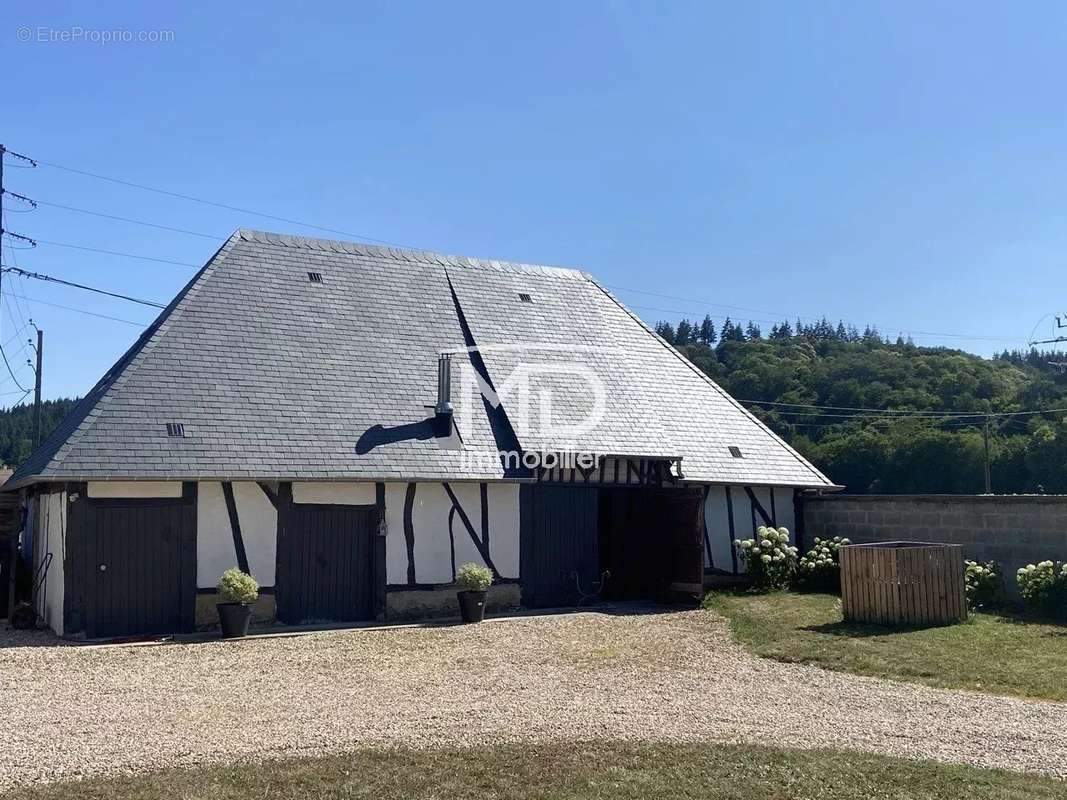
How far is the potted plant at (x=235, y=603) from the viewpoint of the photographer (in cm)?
1182

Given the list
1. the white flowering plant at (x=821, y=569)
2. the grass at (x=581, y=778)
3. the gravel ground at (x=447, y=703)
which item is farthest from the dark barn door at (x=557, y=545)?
the grass at (x=581, y=778)

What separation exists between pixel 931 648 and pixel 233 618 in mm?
7735

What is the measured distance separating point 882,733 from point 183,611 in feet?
28.0

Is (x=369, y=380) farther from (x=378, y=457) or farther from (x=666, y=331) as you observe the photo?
(x=666, y=331)

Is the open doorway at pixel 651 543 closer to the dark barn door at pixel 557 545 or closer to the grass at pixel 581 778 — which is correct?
the dark barn door at pixel 557 545

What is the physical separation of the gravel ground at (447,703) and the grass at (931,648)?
1.33 feet

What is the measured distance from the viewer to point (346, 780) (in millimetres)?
5883

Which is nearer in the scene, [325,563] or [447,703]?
[447,703]

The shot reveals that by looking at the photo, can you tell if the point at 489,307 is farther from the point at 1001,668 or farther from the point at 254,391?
the point at 1001,668

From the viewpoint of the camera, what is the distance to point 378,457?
13.5 meters

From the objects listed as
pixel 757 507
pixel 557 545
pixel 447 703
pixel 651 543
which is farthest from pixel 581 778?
pixel 757 507

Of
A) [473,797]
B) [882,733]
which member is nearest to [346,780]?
[473,797]

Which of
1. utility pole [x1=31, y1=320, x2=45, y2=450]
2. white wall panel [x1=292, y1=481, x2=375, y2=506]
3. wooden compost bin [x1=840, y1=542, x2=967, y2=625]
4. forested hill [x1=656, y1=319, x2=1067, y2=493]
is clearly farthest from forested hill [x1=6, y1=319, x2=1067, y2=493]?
white wall panel [x1=292, y1=481, x2=375, y2=506]

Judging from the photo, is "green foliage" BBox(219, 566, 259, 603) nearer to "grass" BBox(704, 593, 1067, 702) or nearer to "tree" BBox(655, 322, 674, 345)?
"grass" BBox(704, 593, 1067, 702)
